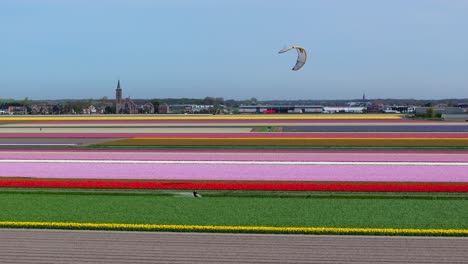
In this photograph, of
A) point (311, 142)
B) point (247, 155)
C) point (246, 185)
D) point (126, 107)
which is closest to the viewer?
point (246, 185)

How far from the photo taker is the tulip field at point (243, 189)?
11.3 meters

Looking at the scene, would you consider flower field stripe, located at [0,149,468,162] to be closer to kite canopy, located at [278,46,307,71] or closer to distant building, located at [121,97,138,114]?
kite canopy, located at [278,46,307,71]

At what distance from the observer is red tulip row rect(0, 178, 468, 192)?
15117mm

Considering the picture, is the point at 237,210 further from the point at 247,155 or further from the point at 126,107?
the point at 126,107

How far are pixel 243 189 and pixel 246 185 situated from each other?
580mm

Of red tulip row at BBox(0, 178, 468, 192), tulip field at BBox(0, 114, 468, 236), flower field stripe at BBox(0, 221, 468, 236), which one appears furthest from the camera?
red tulip row at BBox(0, 178, 468, 192)

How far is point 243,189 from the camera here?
15289 mm

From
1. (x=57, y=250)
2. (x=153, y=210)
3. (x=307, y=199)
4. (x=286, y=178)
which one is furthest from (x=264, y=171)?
(x=57, y=250)

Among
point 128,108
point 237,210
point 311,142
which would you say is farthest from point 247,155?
point 128,108

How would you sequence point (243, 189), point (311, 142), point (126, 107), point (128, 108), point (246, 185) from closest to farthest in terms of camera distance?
point (243, 189) < point (246, 185) < point (311, 142) < point (128, 108) < point (126, 107)

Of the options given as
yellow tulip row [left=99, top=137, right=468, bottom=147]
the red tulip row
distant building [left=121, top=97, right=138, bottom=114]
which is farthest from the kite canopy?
distant building [left=121, top=97, right=138, bottom=114]

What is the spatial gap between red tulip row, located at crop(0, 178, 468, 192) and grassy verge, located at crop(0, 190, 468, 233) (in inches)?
36.8

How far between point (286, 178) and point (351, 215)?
18.8 ft

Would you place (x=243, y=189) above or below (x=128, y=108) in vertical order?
below
